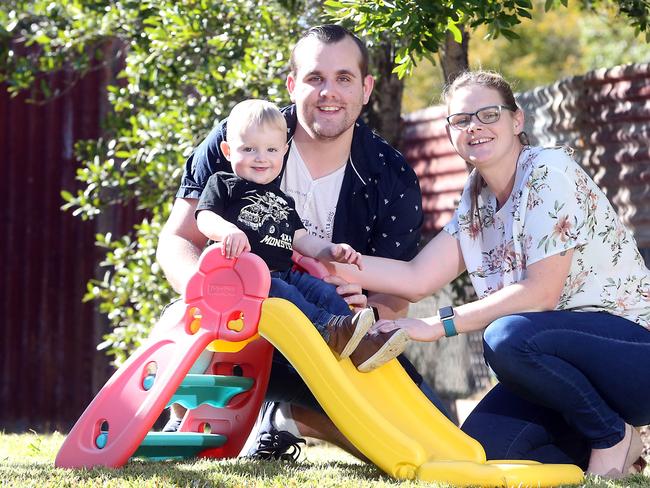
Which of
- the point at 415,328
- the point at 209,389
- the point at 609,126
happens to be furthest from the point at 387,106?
the point at 415,328

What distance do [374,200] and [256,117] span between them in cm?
85

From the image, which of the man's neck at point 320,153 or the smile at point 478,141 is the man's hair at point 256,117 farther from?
the smile at point 478,141

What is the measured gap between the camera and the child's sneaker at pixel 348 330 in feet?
12.6

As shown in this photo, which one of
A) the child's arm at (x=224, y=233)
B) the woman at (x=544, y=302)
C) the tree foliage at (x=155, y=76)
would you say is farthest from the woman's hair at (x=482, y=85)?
the tree foliage at (x=155, y=76)

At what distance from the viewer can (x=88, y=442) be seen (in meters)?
3.97

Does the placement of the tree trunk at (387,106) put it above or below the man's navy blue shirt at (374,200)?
above

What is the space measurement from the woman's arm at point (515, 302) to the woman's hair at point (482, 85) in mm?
446

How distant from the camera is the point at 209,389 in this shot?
4418 mm

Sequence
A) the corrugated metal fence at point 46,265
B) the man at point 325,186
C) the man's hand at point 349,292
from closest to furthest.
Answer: the man's hand at point 349,292
the man at point 325,186
the corrugated metal fence at point 46,265

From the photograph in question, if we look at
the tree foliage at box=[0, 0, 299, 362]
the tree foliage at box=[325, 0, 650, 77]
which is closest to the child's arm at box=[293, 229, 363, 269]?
the tree foliage at box=[325, 0, 650, 77]

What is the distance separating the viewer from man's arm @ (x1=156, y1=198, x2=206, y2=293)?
15.0 ft

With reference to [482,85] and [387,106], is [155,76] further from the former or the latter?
[482,85]

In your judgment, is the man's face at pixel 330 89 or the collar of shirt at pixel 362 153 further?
the collar of shirt at pixel 362 153

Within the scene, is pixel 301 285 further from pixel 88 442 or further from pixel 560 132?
pixel 560 132
